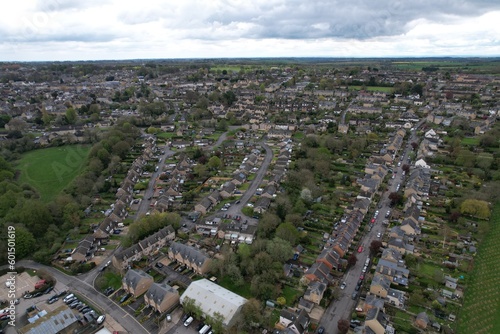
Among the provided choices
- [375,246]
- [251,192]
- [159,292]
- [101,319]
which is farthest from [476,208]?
[101,319]

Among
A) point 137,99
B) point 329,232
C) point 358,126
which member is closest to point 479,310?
point 329,232

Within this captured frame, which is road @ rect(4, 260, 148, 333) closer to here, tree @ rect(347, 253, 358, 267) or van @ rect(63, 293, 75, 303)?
van @ rect(63, 293, 75, 303)

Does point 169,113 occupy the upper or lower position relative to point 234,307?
upper

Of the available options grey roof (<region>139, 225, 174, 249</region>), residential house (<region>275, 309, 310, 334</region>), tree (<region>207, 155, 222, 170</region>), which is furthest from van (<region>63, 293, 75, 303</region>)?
tree (<region>207, 155, 222, 170</region>)

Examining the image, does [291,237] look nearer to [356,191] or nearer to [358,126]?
[356,191]

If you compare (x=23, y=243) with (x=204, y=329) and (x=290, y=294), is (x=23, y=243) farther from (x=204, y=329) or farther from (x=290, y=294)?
(x=290, y=294)
